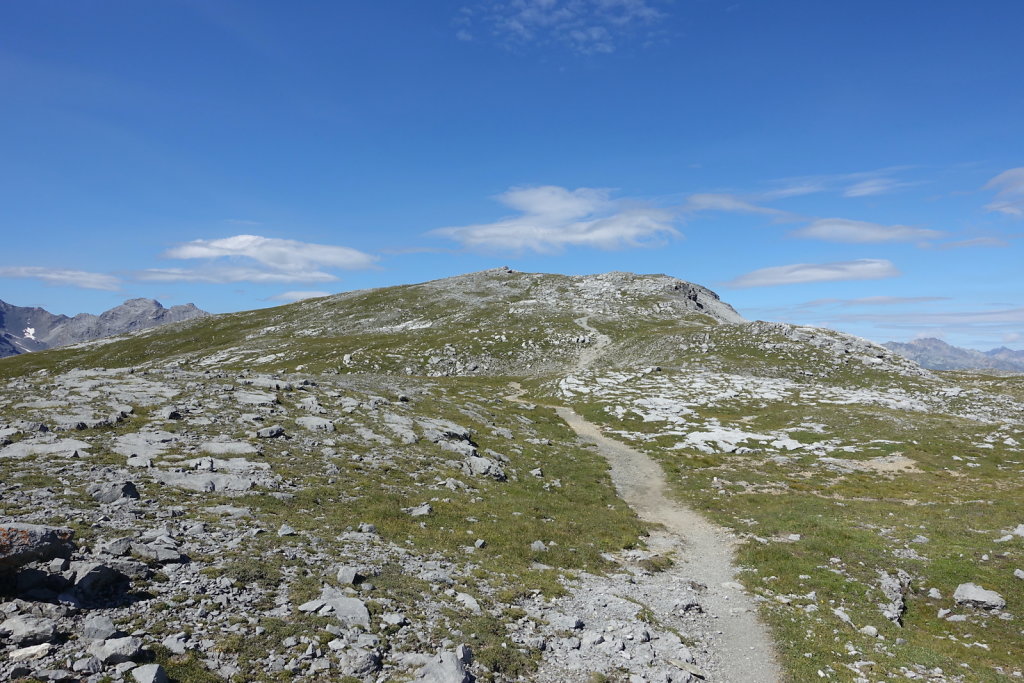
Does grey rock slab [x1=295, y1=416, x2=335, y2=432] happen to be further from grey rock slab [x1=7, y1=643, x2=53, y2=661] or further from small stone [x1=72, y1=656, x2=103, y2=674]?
small stone [x1=72, y1=656, x2=103, y2=674]

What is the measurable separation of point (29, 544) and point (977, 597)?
29049 mm

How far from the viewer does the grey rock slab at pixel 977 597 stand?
16.9 m

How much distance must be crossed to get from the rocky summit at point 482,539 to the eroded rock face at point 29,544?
0.05 metres

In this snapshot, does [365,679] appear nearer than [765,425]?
Yes

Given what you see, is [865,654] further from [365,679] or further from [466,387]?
[466,387]

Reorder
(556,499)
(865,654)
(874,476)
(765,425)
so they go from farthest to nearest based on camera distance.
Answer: (765,425) < (874,476) < (556,499) < (865,654)

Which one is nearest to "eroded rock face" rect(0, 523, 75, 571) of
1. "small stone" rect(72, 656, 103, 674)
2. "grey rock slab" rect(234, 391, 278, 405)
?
"small stone" rect(72, 656, 103, 674)

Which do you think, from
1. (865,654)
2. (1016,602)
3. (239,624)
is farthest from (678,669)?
(1016,602)

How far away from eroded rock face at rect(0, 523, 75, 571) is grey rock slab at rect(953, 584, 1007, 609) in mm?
28573

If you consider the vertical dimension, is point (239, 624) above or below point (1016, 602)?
above

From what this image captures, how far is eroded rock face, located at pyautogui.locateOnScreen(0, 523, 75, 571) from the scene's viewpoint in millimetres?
10539

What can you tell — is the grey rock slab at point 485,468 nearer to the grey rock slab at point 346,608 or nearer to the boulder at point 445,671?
the grey rock slab at point 346,608

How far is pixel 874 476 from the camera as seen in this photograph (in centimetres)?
3519

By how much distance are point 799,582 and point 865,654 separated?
4.55 metres
